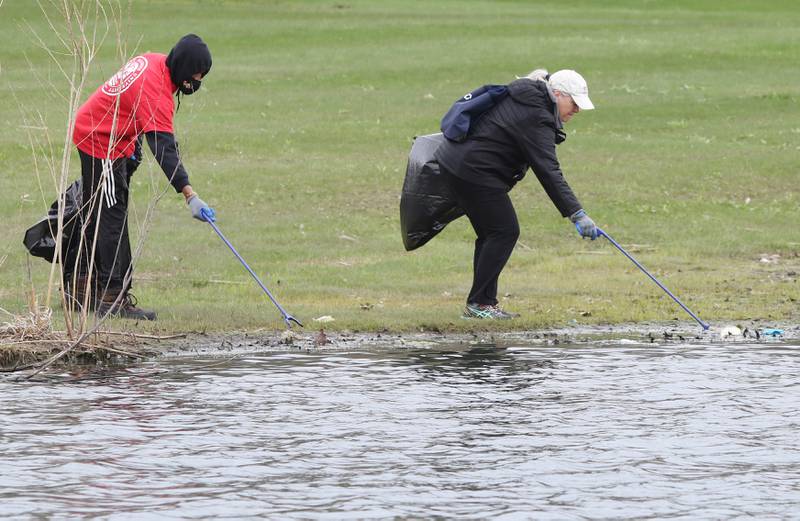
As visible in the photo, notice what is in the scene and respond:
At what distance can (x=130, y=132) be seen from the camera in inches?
405

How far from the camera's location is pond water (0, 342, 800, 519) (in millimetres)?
6188

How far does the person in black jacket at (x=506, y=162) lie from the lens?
10352 millimetres

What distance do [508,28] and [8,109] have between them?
14.6 m

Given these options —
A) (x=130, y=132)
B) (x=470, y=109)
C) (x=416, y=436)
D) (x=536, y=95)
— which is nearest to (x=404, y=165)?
(x=470, y=109)

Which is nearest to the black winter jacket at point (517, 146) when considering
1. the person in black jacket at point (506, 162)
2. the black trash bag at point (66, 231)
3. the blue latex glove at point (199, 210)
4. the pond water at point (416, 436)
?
the person in black jacket at point (506, 162)

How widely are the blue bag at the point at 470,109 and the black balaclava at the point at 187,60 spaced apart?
1.79 m

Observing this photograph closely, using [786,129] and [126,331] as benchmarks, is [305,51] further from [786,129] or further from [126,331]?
[126,331]

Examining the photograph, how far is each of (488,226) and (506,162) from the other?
0.48 m

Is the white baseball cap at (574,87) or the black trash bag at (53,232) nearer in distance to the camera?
the white baseball cap at (574,87)

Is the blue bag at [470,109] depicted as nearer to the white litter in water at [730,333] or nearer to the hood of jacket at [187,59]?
the hood of jacket at [187,59]

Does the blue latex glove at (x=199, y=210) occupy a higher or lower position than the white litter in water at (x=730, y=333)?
higher

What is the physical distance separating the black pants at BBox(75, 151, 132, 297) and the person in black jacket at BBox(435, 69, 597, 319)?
2.32 m

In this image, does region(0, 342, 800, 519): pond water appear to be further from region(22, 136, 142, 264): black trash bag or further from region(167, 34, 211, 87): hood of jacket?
region(167, 34, 211, 87): hood of jacket

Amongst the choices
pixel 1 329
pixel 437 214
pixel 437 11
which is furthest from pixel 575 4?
pixel 1 329
